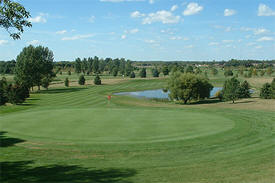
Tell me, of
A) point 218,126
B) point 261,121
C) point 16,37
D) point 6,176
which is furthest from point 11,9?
point 261,121

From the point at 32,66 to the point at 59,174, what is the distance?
8393 centimetres

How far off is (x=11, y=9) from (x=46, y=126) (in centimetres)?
1506

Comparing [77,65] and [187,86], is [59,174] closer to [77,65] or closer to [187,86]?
[187,86]

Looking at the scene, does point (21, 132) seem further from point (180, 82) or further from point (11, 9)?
point (180, 82)

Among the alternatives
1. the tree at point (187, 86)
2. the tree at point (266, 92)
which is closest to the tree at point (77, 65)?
the tree at point (187, 86)

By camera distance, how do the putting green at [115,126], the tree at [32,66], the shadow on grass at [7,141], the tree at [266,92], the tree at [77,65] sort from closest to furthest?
the shadow on grass at [7,141]
the putting green at [115,126]
the tree at [266,92]
the tree at [32,66]
the tree at [77,65]

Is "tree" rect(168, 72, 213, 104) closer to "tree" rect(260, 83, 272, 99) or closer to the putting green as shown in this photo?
"tree" rect(260, 83, 272, 99)

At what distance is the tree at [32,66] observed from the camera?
8906 centimetres

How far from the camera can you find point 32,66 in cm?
9119

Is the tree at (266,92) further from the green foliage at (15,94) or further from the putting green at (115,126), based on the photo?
the green foliage at (15,94)

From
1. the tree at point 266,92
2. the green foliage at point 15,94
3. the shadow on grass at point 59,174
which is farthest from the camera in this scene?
the tree at point 266,92

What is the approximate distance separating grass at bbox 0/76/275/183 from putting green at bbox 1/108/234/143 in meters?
0.08

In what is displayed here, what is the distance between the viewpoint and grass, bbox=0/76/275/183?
1469 centimetres

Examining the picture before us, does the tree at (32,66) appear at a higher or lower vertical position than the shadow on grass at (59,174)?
higher
